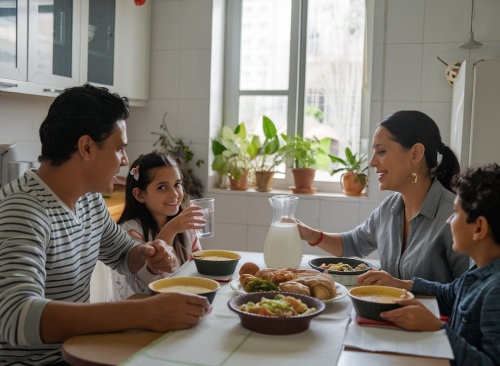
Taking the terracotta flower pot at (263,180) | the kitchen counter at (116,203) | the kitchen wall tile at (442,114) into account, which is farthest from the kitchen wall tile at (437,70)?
the kitchen counter at (116,203)

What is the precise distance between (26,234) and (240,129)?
7.34 ft

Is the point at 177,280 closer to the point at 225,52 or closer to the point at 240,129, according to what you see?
the point at 240,129

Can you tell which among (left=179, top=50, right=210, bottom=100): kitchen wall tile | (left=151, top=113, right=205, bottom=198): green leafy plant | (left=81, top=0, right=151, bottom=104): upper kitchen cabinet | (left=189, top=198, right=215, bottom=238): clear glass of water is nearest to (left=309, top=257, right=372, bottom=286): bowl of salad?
(left=189, top=198, right=215, bottom=238): clear glass of water

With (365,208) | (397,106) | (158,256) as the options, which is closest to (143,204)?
(158,256)

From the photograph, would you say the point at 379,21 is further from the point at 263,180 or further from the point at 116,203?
the point at 116,203

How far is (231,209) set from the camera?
332 centimetres

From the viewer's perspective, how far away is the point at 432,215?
70.2 inches

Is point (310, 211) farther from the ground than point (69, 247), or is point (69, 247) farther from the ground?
point (69, 247)

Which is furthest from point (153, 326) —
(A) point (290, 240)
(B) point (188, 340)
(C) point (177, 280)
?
(A) point (290, 240)

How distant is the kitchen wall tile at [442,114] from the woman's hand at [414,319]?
195 cm

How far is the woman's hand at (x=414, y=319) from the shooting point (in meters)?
1.19

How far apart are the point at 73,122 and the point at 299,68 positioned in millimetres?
2285

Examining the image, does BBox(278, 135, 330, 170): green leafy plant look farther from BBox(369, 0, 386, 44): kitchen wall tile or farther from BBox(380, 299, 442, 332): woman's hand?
BBox(380, 299, 442, 332): woman's hand

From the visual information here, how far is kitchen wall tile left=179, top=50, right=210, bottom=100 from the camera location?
3332 mm
